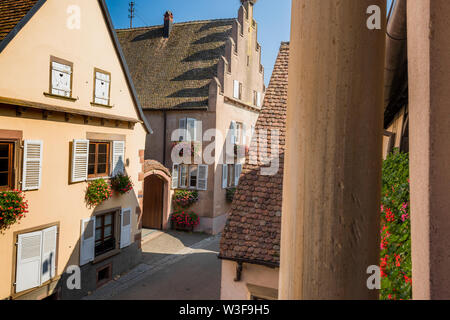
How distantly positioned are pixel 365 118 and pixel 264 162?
6.07 meters

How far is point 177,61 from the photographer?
21125 millimetres

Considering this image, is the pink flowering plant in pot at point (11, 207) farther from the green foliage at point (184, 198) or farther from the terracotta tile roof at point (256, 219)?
the green foliage at point (184, 198)

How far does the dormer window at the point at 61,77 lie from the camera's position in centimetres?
977

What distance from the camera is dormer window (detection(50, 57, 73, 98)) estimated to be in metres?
9.77

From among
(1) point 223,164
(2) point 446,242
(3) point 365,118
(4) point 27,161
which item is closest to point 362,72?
(3) point 365,118

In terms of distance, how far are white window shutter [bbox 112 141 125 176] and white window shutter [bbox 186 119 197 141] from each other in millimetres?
6752

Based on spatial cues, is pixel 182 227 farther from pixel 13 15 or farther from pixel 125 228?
pixel 13 15

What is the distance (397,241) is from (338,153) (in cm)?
187

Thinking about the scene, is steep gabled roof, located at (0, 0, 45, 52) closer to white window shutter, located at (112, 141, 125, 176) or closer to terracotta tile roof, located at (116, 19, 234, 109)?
white window shutter, located at (112, 141, 125, 176)

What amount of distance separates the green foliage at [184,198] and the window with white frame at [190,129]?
301 centimetres

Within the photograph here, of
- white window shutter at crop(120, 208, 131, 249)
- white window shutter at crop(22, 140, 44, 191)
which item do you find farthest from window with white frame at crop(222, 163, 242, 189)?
white window shutter at crop(22, 140, 44, 191)

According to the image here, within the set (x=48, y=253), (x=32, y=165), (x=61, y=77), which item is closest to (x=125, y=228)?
(x=48, y=253)
